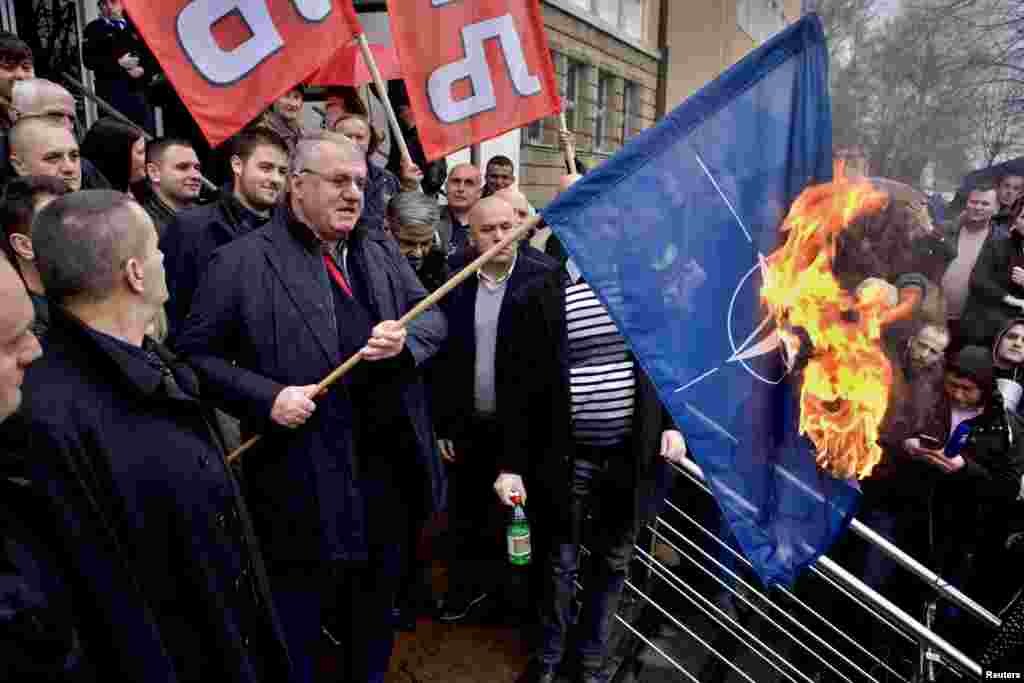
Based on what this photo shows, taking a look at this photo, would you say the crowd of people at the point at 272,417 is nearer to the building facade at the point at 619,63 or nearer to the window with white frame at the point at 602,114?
the building facade at the point at 619,63

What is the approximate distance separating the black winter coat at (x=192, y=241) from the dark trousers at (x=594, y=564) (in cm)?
185

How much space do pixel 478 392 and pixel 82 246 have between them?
2032 millimetres

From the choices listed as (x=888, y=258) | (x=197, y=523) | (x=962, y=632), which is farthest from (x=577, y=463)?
(x=888, y=258)

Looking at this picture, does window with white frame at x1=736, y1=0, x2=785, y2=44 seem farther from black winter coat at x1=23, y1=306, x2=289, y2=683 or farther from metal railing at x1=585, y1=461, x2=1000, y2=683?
black winter coat at x1=23, y1=306, x2=289, y2=683

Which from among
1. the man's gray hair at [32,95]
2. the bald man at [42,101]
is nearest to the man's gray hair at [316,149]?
the bald man at [42,101]

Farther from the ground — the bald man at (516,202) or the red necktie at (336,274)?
the bald man at (516,202)

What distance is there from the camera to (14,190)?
2693 mm

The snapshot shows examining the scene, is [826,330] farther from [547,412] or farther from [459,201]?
[459,201]

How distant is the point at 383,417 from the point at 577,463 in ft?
3.05

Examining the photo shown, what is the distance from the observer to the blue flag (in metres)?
2.15

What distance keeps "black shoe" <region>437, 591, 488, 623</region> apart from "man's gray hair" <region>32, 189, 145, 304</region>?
8.39 ft

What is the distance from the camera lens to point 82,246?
5.77ft

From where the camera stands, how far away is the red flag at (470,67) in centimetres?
327

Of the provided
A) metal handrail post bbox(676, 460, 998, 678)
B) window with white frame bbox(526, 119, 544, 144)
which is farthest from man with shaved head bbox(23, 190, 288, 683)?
window with white frame bbox(526, 119, 544, 144)
